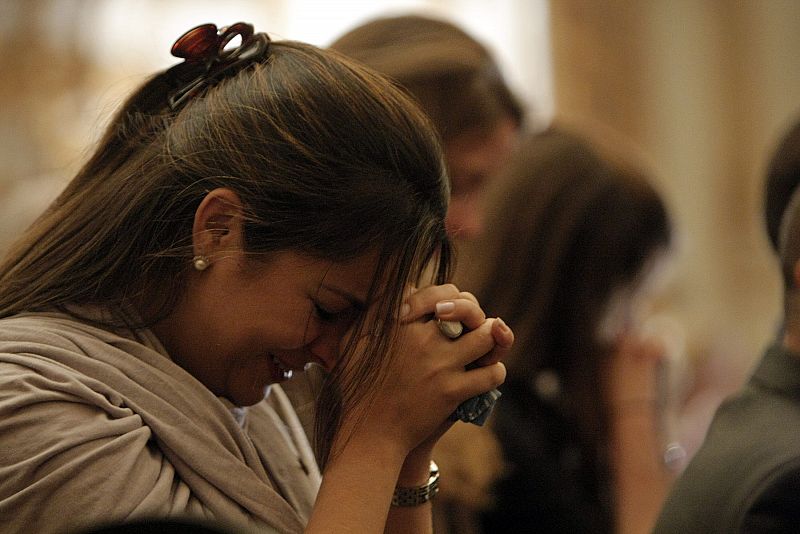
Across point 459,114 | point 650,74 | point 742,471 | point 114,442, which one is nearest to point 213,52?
point 114,442

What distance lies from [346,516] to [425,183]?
1.22 feet

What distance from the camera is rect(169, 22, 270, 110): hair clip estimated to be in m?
1.25

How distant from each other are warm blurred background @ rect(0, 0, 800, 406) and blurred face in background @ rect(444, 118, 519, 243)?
8.80ft

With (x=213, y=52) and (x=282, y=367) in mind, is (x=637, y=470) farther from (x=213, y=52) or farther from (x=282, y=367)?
(x=213, y=52)

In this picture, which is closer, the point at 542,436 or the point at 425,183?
the point at 425,183

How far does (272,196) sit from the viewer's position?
1.16 m

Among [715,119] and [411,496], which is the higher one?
[411,496]

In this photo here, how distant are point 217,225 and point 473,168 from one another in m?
1.06

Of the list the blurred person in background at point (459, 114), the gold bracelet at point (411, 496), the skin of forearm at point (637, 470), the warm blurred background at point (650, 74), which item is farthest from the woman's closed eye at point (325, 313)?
the warm blurred background at point (650, 74)

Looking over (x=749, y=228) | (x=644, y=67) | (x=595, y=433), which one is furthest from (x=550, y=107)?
(x=595, y=433)

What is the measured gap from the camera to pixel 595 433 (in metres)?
2.33

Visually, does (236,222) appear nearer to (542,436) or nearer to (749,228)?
(542,436)

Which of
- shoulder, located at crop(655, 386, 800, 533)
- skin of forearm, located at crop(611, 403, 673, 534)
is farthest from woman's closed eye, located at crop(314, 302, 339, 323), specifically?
skin of forearm, located at crop(611, 403, 673, 534)

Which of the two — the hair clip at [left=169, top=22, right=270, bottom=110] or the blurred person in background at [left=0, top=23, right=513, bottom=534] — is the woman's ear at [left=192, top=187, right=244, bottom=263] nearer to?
the blurred person in background at [left=0, top=23, right=513, bottom=534]
